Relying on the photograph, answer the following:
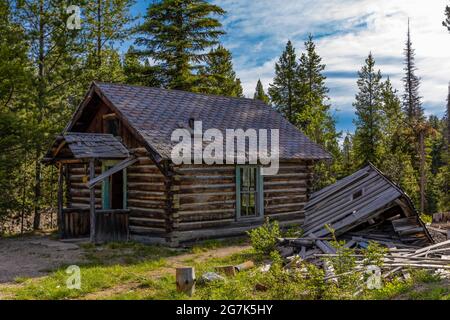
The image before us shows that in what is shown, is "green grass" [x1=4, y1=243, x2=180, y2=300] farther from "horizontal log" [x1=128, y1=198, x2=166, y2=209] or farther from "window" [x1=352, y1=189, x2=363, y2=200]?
"window" [x1=352, y1=189, x2=363, y2=200]

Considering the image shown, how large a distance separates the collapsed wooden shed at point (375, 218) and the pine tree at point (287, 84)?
76.1 feet

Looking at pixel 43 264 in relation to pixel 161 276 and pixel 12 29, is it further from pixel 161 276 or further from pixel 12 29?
pixel 12 29

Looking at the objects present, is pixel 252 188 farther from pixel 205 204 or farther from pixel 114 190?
pixel 114 190

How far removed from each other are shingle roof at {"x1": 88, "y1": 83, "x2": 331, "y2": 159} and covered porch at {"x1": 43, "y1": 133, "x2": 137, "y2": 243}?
1.20m

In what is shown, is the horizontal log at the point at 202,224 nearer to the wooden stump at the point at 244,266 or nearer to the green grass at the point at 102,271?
the green grass at the point at 102,271

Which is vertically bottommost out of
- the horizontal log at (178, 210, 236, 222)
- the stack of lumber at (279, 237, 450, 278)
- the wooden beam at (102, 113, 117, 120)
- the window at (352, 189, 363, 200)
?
the stack of lumber at (279, 237, 450, 278)

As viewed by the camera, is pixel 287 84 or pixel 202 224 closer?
pixel 202 224

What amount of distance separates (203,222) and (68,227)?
459 cm

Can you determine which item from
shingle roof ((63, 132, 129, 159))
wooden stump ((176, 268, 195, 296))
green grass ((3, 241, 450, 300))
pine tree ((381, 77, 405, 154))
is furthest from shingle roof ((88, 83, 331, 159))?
pine tree ((381, 77, 405, 154))

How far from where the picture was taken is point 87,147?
1505 cm

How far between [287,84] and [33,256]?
1077 inches

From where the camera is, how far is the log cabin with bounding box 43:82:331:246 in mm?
14906
